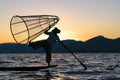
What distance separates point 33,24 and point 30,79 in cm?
458

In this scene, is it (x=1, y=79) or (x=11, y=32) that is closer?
(x=11, y=32)

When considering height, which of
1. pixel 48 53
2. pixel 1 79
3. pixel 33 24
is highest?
pixel 33 24

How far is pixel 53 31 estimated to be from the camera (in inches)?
1069

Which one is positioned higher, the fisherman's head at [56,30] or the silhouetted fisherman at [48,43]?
the fisherman's head at [56,30]

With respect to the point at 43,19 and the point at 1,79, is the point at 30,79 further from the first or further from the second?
the point at 43,19

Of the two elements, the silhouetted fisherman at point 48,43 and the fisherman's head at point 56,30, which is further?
the fisherman's head at point 56,30

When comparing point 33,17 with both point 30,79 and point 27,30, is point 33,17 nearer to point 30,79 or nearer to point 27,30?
point 27,30

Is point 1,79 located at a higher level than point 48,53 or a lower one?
lower

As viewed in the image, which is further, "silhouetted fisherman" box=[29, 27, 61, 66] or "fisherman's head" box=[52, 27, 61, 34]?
"fisherman's head" box=[52, 27, 61, 34]

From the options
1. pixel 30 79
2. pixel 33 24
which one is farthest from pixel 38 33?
pixel 30 79

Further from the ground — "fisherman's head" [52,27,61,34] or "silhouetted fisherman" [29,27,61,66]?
"fisherman's head" [52,27,61,34]

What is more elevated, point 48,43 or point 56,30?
point 56,30

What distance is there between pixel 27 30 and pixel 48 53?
7.42ft

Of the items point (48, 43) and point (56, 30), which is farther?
point (56, 30)
